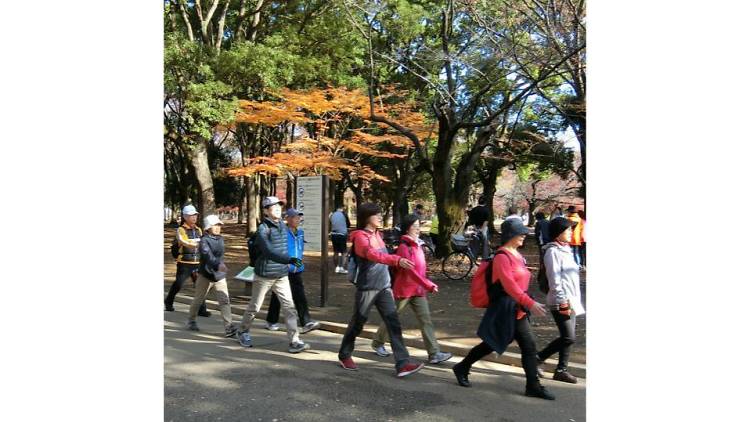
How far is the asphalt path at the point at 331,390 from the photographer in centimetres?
436

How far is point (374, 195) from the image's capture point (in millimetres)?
34844

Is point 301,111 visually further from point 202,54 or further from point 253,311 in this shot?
point 253,311

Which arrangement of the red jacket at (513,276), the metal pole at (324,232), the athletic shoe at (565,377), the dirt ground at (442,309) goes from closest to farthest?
the red jacket at (513,276) < the athletic shoe at (565,377) < the dirt ground at (442,309) < the metal pole at (324,232)

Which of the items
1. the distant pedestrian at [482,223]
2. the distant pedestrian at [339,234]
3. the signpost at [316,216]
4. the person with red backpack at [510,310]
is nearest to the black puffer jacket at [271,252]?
the person with red backpack at [510,310]

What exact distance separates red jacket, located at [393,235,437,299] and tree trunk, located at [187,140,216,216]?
10788 millimetres

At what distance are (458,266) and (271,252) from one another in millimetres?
6724

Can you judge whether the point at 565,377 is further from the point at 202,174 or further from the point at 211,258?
the point at 202,174

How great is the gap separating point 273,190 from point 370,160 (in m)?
6.61

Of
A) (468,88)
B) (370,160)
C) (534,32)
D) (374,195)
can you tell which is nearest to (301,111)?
(468,88)

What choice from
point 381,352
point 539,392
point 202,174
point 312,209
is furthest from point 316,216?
point 202,174

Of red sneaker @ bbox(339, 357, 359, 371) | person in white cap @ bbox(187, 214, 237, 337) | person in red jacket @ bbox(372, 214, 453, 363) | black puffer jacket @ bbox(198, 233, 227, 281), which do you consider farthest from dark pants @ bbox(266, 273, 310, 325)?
red sneaker @ bbox(339, 357, 359, 371)

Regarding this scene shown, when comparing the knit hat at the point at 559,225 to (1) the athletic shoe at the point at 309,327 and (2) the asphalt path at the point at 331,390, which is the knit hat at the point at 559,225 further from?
(1) the athletic shoe at the point at 309,327

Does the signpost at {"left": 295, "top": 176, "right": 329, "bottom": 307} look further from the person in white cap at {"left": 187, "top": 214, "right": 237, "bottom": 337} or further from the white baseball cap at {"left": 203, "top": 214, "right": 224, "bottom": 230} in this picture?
the white baseball cap at {"left": 203, "top": 214, "right": 224, "bottom": 230}

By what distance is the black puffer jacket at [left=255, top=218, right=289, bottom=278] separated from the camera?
616cm
